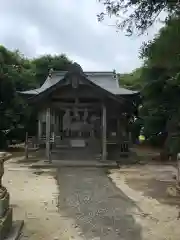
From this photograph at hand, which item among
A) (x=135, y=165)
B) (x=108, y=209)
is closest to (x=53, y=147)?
(x=135, y=165)

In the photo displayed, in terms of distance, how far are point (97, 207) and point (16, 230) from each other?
2121 millimetres

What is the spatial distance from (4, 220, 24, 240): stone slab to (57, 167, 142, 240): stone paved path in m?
0.88

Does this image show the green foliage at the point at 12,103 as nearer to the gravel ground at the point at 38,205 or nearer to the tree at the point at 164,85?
the tree at the point at 164,85

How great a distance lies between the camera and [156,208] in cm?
707

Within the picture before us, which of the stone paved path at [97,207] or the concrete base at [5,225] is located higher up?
the concrete base at [5,225]

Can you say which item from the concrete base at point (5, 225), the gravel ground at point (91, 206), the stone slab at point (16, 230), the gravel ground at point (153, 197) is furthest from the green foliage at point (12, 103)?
the concrete base at point (5, 225)

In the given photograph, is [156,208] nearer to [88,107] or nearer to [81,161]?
[81,161]

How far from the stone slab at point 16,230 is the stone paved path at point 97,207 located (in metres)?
0.88

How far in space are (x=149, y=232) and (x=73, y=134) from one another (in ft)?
42.0

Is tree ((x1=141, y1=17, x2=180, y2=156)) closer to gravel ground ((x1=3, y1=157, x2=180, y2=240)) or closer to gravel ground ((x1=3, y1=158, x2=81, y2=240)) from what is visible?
gravel ground ((x1=3, y1=157, x2=180, y2=240))

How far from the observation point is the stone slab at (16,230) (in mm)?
4959

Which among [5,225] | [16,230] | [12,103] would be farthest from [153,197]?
[12,103]

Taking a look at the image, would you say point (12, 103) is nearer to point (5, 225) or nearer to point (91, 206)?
point (91, 206)

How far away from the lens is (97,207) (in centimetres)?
703
